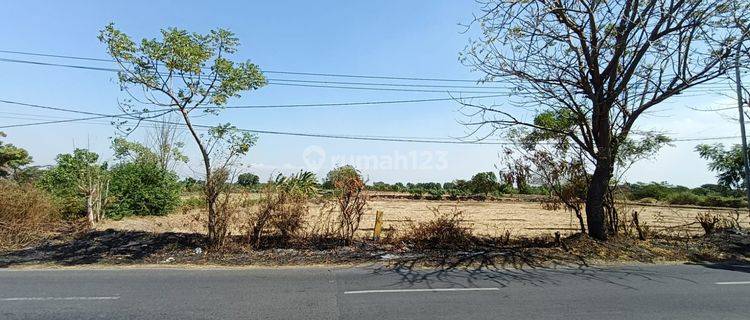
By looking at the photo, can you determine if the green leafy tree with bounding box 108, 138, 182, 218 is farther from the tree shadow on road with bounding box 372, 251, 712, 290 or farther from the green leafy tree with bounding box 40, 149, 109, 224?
the tree shadow on road with bounding box 372, 251, 712, 290

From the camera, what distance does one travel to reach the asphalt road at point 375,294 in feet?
21.3

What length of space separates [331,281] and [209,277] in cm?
254

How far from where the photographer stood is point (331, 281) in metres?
8.98

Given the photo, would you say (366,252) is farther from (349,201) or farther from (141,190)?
(141,190)

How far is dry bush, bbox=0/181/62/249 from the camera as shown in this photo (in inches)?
547

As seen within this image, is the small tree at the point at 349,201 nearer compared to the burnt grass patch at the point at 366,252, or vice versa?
the burnt grass patch at the point at 366,252

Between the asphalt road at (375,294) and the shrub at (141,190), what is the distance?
38.5ft

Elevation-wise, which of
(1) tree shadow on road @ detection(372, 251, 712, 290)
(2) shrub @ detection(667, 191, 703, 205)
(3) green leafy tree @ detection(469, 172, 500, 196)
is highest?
(3) green leafy tree @ detection(469, 172, 500, 196)

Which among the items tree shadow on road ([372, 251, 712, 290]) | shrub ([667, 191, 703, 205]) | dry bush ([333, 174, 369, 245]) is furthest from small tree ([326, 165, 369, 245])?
shrub ([667, 191, 703, 205])

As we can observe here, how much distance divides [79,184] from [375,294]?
1607 centimetres

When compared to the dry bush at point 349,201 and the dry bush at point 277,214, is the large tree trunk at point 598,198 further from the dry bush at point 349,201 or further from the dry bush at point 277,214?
the dry bush at point 277,214

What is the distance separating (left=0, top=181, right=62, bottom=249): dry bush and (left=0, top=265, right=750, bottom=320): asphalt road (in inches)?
174

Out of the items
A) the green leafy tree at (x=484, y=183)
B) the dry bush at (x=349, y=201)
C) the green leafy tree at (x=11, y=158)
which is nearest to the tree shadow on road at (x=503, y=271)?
the dry bush at (x=349, y=201)

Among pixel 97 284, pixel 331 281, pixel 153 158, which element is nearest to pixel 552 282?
pixel 331 281
